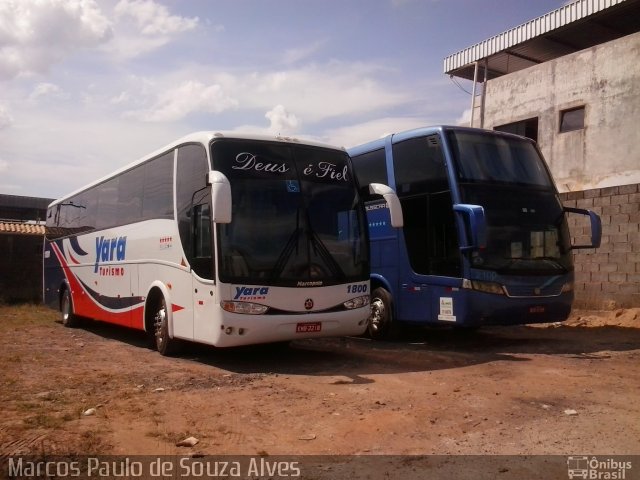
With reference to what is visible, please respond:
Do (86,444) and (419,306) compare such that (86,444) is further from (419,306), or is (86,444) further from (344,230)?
(419,306)

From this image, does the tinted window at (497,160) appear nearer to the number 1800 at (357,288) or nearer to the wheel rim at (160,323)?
the number 1800 at (357,288)

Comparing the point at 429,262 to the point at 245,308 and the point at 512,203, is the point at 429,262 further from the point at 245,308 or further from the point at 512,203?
the point at 245,308

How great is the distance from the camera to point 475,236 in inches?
327

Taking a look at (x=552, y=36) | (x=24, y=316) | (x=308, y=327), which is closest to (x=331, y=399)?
(x=308, y=327)

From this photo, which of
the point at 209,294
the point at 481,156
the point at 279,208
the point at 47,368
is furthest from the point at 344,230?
the point at 47,368

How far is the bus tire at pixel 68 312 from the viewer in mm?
14288

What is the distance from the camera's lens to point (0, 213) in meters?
28.2

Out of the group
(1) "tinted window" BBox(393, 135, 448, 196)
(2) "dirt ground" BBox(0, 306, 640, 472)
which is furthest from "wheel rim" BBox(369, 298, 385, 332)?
(1) "tinted window" BBox(393, 135, 448, 196)

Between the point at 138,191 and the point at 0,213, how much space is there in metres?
21.3

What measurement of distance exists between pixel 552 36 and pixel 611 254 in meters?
9.50

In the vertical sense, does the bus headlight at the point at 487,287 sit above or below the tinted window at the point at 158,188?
below

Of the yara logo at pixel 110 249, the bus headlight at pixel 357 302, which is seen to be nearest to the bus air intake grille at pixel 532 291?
the bus headlight at pixel 357 302

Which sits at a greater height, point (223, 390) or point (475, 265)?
point (475, 265)

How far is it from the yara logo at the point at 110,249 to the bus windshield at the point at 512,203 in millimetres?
6143
